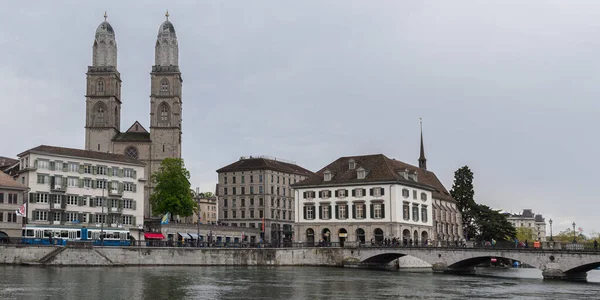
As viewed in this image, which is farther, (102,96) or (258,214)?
(258,214)

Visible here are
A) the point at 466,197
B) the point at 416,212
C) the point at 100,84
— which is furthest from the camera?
the point at 100,84

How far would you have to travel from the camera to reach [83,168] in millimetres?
94500

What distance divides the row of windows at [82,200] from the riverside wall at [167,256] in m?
14.3

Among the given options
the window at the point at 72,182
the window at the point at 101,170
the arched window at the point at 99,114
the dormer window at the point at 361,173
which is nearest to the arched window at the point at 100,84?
the arched window at the point at 99,114

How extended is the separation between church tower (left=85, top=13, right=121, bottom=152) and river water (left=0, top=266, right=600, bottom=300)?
62.2 m

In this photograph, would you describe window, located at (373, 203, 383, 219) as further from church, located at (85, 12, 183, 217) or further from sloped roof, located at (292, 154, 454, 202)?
church, located at (85, 12, 183, 217)

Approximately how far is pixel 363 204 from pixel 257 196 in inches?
1657

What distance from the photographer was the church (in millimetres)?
123625

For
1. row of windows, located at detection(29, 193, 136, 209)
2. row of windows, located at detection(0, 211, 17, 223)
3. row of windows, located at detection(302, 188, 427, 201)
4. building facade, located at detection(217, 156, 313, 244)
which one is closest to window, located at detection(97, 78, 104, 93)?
building facade, located at detection(217, 156, 313, 244)

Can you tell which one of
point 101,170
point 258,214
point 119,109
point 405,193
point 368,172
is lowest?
point 258,214

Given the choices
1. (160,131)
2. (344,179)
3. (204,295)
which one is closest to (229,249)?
(344,179)

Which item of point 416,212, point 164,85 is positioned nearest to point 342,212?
point 416,212

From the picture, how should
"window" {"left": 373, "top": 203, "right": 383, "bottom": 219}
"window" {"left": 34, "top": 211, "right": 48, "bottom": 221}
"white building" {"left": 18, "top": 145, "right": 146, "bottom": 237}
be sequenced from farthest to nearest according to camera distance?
"window" {"left": 373, "top": 203, "right": 383, "bottom": 219} < "white building" {"left": 18, "top": 145, "right": 146, "bottom": 237} < "window" {"left": 34, "top": 211, "right": 48, "bottom": 221}

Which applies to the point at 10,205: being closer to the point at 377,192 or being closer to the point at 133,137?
the point at 377,192
